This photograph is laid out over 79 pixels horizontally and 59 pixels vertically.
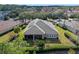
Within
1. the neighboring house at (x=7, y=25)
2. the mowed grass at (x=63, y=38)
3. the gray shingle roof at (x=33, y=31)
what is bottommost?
the mowed grass at (x=63, y=38)

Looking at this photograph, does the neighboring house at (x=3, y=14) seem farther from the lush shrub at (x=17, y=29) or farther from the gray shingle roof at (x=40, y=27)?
the gray shingle roof at (x=40, y=27)

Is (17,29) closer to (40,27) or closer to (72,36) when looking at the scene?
(40,27)

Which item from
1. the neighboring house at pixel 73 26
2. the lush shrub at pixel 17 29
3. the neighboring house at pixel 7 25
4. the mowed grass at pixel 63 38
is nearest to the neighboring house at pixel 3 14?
the neighboring house at pixel 7 25

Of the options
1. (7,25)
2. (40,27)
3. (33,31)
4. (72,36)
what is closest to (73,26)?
(72,36)

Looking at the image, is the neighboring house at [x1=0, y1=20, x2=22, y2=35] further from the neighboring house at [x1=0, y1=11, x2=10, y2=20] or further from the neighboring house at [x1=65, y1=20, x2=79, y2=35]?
the neighboring house at [x1=65, y1=20, x2=79, y2=35]

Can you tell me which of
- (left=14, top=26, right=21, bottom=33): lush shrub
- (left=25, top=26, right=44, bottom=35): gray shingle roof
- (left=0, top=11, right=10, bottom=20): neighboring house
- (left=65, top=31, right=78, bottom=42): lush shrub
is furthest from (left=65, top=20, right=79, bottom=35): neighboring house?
(left=0, top=11, right=10, bottom=20): neighboring house

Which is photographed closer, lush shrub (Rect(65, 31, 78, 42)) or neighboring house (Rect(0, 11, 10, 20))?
lush shrub (Rect(65, 31, 78, 42))
